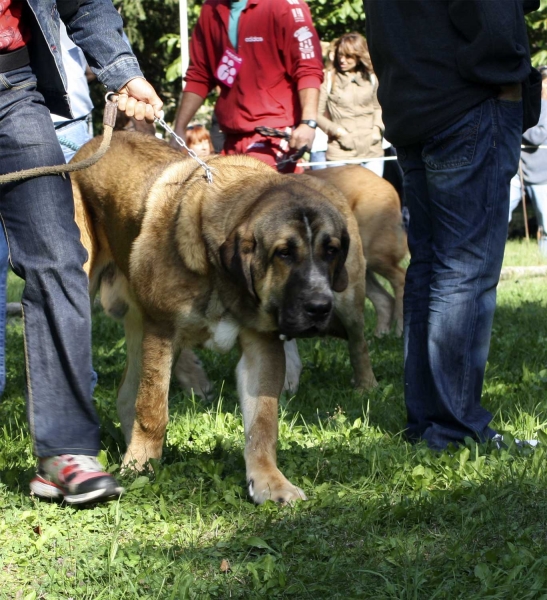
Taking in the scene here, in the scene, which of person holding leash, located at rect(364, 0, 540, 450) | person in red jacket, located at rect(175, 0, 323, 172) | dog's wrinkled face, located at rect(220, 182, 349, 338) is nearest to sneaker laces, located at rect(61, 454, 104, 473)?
dog's wrinkled face, located at rect(220, 182, 349, 338)

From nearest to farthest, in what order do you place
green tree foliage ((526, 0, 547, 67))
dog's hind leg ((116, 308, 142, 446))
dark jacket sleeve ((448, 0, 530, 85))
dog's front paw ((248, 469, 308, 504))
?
dog's front paw ((248, 469, 308, 504)) → dark jacket sleeve ((448, 0, 530, 85)) → dog's hind leg ((116, 308, 142, 446)) → green tree foliage ((526, 0, 547, 67))

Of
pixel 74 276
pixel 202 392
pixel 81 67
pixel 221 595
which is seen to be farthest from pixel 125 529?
pixel 81 67

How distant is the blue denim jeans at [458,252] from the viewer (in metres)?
3.64

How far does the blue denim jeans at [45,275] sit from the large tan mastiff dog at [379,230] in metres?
4.00

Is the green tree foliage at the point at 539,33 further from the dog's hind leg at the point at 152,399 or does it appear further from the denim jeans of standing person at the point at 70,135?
the dog's hind leg at the point at 152,399

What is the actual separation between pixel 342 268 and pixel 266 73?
2.05 m

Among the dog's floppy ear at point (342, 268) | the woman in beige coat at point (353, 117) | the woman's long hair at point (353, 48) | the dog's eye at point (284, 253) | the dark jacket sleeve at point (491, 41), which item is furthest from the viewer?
the woman in beige coat at point (353, 117)

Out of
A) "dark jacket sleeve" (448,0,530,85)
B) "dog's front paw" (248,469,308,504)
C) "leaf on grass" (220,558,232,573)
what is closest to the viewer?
"leaf on grass" (220,558,232,573)

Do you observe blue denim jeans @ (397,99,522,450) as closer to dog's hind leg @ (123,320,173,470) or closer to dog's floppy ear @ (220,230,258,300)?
dog's floppy ear @ (220,230,258,300)

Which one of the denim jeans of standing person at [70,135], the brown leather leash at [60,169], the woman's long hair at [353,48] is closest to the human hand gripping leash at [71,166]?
the brown leather leash at [60,169]

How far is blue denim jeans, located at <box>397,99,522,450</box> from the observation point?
3643 millimetres

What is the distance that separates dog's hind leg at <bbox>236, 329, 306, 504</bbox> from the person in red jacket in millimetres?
2009

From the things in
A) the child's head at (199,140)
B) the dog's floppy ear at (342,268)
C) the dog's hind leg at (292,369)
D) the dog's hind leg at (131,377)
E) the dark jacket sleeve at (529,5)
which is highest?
the dark jacket sleeve at (529,5)

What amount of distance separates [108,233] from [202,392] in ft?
3.80
